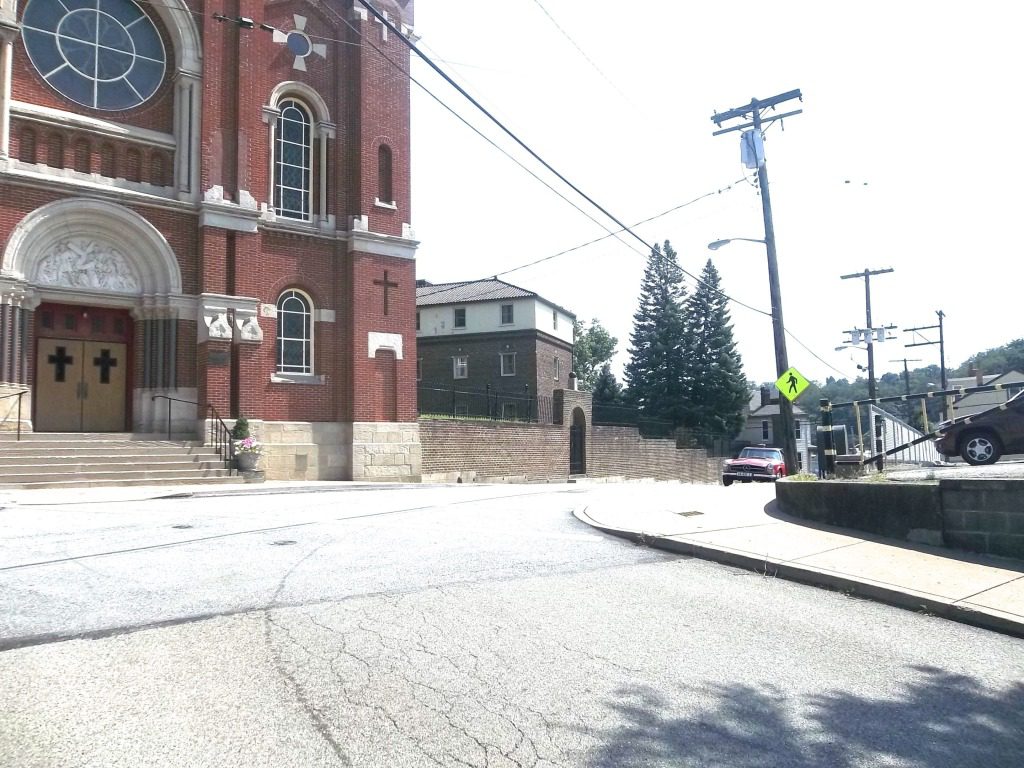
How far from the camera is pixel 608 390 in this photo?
61531 mm

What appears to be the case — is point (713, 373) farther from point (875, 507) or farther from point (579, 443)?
point (875, 507)

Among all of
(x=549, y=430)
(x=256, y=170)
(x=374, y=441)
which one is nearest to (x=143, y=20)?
(x=256, y=170)

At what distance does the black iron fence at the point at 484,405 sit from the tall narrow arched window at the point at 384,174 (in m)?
7.70

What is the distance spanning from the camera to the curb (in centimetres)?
610

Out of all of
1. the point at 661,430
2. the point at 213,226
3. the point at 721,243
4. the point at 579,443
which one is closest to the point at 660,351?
the point at 661,430

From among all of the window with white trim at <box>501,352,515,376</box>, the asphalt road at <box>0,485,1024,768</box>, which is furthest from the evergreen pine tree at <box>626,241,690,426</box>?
the asphalt road at <box>0,485,1024,768</box>

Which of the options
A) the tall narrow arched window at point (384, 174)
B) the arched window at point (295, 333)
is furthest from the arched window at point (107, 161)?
the tall narrow arched window at point (384, 174)

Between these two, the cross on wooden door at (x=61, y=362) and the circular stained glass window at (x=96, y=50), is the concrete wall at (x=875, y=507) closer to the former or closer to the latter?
the cross on wooden door at (x=61, y=362)

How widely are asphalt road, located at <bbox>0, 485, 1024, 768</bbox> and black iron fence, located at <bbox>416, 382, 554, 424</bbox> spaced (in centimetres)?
2149

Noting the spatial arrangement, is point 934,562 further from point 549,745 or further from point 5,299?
point 5,299

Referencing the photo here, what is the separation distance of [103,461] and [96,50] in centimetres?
1007

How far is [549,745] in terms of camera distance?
373cm

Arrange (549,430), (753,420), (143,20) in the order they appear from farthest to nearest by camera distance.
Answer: (753,420)
(549,430)
(143,20)

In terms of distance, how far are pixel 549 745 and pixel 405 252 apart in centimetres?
2062
